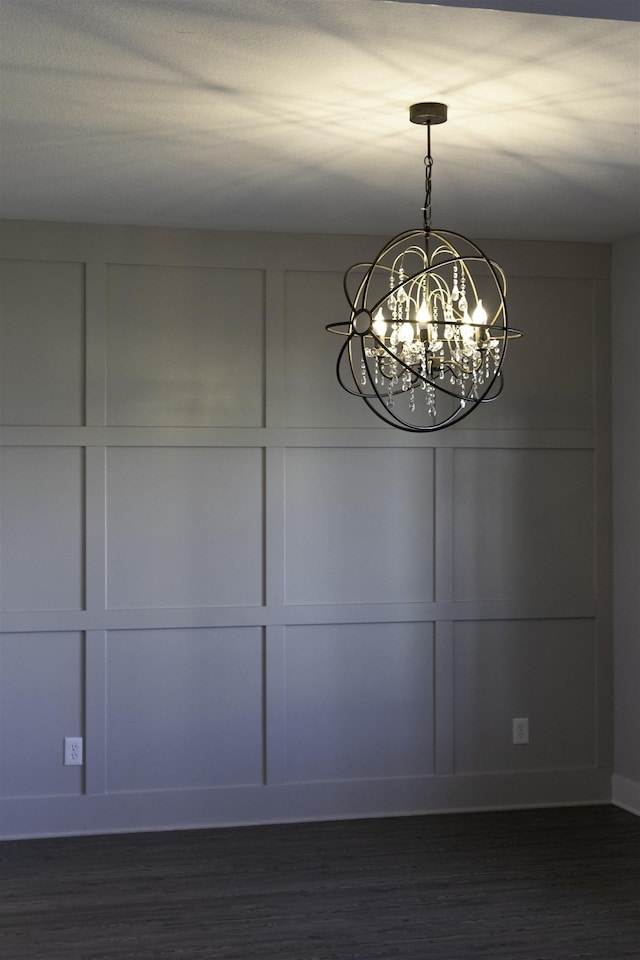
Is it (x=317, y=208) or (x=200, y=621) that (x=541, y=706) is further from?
(x=317, y=208)

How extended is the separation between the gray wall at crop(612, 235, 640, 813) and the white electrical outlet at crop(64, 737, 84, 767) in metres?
2.37

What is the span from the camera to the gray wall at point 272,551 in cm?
428

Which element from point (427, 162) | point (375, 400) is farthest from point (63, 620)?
point (427, 162)

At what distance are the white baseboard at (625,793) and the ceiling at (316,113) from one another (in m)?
2.43

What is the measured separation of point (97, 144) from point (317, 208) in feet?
3.50

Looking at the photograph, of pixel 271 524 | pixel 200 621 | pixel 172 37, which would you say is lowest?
pixel 200 621

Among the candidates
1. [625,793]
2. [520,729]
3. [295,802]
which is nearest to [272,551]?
[295,802]

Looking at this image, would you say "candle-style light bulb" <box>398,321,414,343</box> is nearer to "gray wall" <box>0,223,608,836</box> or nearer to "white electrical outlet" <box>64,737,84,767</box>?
"gray wall" <box>0,223,608,836</box>

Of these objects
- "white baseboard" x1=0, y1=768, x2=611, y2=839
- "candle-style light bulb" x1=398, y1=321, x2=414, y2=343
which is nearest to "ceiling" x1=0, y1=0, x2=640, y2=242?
"candle-style light bulb" x1=398, y1=321, x2=414, y2=343

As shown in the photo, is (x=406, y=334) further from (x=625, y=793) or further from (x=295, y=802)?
(x=625, y=793)

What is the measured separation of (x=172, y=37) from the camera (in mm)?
2430

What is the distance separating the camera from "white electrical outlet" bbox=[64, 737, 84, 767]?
426cm

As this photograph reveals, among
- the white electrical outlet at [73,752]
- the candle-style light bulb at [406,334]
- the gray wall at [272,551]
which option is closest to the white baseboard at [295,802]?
the gray wall at [272,551]

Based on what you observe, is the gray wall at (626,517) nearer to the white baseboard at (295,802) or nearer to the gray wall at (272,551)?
the gray wall at (272,551)
